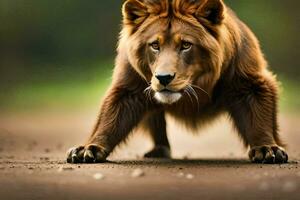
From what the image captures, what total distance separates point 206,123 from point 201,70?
3.22ft

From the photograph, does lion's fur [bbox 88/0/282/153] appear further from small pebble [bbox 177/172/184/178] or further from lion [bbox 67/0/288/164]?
small pebble [bbox 177/172/184/178]

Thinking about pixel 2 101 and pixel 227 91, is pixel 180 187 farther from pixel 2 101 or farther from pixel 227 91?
pixel 2 101

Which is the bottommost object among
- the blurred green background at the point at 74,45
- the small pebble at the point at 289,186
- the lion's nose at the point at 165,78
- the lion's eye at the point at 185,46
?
the small pebble at the point at 289,186

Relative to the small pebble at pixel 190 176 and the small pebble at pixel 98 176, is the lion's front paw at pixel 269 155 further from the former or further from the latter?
the small pebble at pixel 98 176

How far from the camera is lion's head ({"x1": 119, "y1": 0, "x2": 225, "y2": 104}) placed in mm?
7520

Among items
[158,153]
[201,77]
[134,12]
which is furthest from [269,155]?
[158,153]

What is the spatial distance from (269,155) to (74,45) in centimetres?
1589

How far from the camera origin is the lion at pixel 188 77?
300 inches

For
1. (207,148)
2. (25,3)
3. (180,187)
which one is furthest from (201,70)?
(25,3)

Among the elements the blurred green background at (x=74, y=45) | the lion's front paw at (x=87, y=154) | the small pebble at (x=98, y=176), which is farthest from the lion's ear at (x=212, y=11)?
the blurred green background at (x=74, y=45)

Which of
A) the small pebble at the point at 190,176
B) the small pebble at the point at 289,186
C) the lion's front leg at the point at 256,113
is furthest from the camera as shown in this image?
the lion's front leg at the point at 256,113

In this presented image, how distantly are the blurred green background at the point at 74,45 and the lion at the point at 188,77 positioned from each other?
34.5ft

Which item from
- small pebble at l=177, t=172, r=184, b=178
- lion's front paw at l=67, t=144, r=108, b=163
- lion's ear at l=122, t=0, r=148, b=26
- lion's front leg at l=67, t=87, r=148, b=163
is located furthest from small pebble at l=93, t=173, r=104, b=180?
lion's ear at l=122, t=0, r=148, b=26

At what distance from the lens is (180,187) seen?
20.0ft
